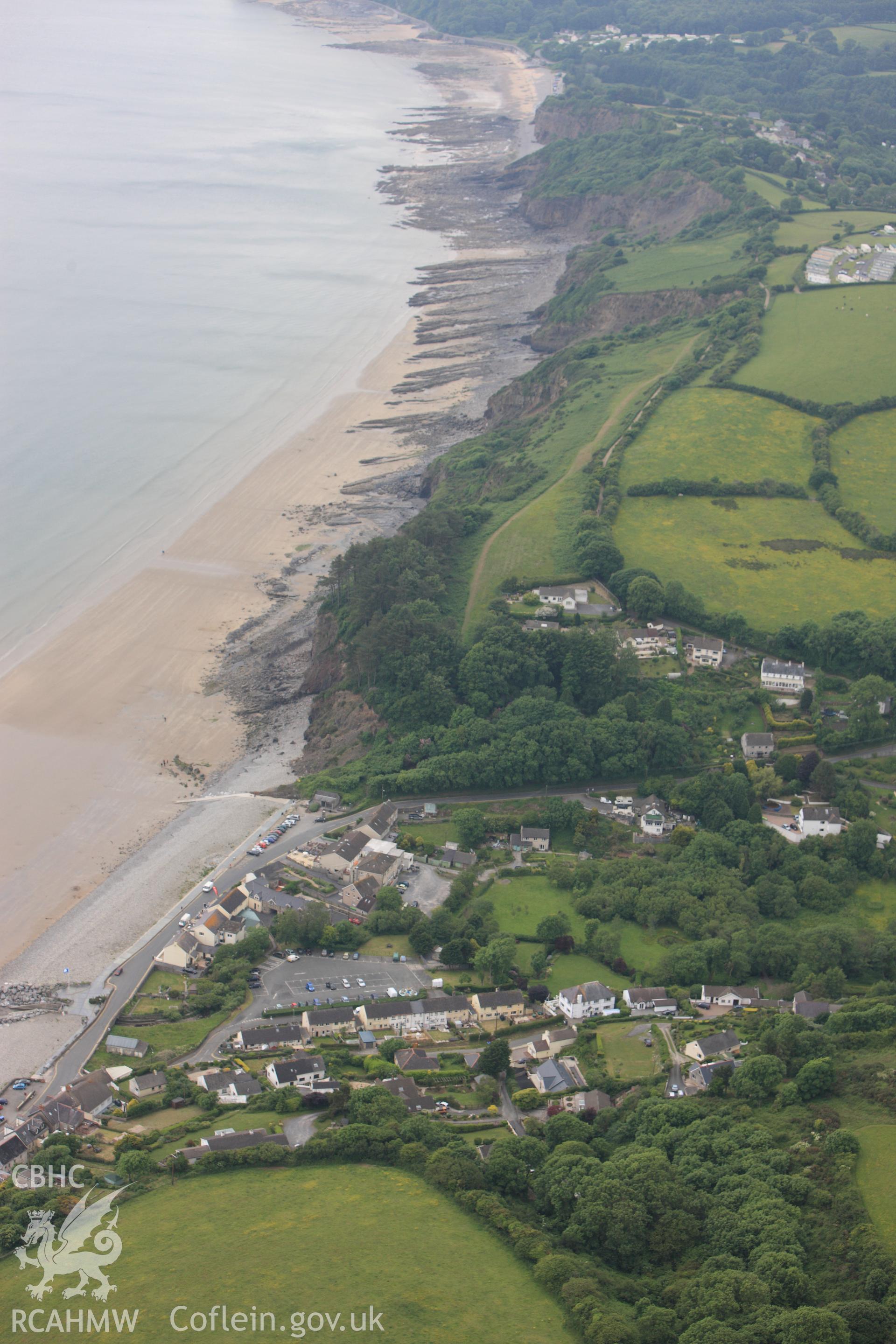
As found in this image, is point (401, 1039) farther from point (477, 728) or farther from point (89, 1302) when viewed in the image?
point (477, 728)

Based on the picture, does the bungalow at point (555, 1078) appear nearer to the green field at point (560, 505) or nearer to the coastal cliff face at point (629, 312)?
the green field at point (560, 505)

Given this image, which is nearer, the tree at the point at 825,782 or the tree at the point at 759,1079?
the tree at the point at 759,1079

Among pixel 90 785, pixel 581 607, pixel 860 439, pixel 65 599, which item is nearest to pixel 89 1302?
pixel 90 785

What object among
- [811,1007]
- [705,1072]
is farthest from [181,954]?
[811,1007]

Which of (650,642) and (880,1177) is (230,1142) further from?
(650,642)

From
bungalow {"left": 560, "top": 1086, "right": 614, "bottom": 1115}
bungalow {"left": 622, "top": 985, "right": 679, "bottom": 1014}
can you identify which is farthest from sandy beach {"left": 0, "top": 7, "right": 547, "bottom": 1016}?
bungalow {"left": 622, "top": 985, "right": 679, "bottom": 1014}

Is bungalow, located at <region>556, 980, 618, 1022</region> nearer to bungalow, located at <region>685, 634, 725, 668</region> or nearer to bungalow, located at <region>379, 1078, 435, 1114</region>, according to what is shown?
bungalow, located at <region>379, 1078, 435, 1114</region>

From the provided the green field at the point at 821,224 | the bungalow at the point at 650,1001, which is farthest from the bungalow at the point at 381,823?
the green field at the point at 821,224
